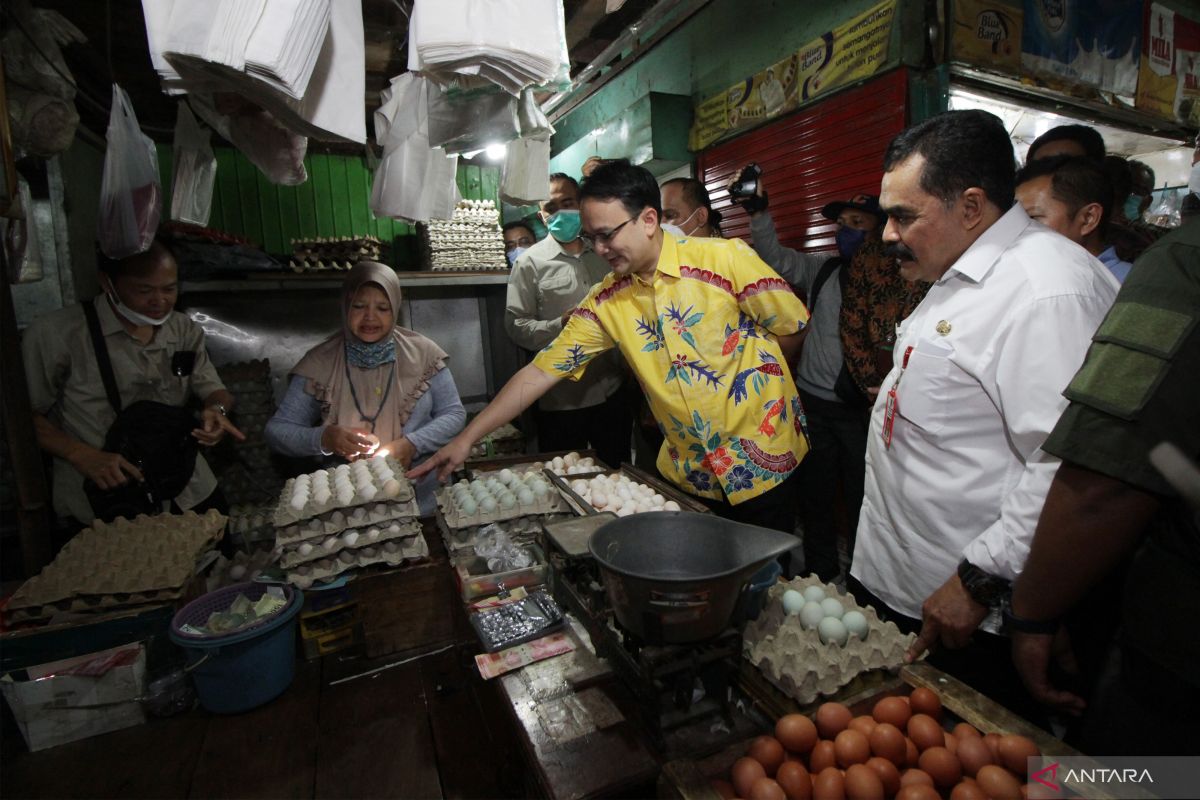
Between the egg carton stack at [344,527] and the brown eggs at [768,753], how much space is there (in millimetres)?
1652

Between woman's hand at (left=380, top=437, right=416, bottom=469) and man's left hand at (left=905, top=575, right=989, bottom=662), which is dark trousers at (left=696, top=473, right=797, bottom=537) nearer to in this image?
man's left hand at (left=905, top=575, right=989, bottom=662)

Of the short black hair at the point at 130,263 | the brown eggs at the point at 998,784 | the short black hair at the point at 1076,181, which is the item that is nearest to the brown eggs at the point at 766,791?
the brown eggs at the point at 998,784

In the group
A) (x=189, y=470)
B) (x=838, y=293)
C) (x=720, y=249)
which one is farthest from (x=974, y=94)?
(x=189, y=470)

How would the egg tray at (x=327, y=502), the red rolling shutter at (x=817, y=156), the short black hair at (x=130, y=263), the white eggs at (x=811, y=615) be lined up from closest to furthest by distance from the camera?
the white eggs at (x=811, y=615), the egg tray at (x=327, y=502), the short black hair at (x=130, y=263), the red rolling shutter at (x=817, y=156)

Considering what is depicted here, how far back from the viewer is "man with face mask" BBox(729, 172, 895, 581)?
317 cm

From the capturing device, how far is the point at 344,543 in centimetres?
222

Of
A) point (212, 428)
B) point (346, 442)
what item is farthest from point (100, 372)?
point (346, 442)

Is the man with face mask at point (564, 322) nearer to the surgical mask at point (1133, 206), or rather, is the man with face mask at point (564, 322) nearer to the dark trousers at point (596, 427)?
the dark trousers at point (596, 427)

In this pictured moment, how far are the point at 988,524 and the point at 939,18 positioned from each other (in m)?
3.07

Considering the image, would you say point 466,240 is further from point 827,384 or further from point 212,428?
point 827,384

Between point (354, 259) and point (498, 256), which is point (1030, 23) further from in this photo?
point (354, 259)

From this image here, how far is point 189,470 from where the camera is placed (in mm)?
2912

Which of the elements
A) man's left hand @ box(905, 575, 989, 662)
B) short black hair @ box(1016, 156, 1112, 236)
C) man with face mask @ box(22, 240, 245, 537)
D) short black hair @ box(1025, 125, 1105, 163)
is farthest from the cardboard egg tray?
short black hair @ box(1025, 125, 1105, 163)

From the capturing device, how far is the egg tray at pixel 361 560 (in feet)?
7.32
